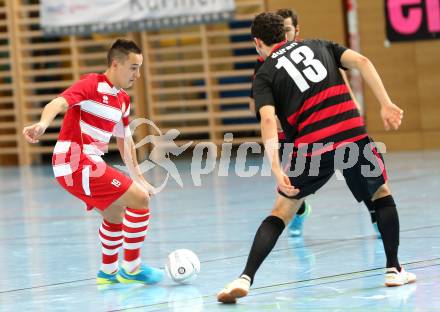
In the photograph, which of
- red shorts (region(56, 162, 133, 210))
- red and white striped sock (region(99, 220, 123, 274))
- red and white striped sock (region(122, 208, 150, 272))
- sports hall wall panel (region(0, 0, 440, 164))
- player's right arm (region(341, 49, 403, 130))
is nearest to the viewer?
player's right arm (region(341, 49, 403, 130))

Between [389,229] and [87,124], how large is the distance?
1867 millimetres

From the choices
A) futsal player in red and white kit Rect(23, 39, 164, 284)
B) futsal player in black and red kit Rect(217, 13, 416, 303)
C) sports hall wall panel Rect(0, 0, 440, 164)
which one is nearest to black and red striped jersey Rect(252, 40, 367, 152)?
futsal player in black and red kit Rect(217, 13, 416, 303)

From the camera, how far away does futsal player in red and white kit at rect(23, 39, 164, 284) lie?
237 inches

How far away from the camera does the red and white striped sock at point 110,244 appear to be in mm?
6195

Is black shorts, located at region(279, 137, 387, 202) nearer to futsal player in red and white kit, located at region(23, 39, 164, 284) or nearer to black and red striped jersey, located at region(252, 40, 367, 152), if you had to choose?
black and red striped jersey, located at region(252, 40, 367, 152)

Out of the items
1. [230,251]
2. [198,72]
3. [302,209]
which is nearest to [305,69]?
[230,251]

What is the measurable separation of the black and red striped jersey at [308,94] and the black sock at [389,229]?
1.37 feet

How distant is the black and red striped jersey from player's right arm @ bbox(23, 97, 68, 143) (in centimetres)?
108

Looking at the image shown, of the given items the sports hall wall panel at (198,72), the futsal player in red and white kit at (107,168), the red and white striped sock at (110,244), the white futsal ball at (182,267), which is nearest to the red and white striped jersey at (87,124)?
the futsal player in red and white kit at (107,168)

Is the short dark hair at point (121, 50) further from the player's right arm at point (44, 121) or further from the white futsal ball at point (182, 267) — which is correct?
the white futsal ball at point (182, 267)

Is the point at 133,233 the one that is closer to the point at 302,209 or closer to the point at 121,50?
the point at 121,50

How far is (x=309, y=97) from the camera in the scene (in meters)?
5.49

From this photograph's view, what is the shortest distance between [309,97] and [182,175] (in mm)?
7483

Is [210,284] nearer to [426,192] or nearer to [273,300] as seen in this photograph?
[273,300]
